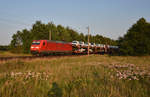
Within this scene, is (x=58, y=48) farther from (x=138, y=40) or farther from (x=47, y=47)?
(x=138, y=40)

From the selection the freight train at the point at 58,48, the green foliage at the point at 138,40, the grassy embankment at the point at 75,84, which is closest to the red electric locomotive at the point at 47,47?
the freight train at the point at 58,48

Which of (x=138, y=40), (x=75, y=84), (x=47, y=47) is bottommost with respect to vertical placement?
(x=75, y=84)

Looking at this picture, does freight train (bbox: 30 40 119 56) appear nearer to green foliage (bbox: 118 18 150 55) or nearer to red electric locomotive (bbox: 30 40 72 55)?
red electric locomotive (bbox: 30 40 72 55)

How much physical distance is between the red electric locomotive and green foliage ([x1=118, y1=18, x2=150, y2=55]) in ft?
48.9

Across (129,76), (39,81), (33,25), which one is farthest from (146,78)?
(33,25)

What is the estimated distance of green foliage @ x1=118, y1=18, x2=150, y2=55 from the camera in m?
29.3

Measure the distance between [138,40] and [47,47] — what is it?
854 inches

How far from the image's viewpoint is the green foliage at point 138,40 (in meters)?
29.3

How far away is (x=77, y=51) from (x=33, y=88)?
98.1ft

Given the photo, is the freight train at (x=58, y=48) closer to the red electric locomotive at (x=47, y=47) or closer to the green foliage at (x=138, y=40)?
the red electric locomotive at (x=47, y=47)

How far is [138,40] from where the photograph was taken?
29984 mm

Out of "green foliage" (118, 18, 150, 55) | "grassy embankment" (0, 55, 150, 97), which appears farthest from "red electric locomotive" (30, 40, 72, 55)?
"grassy embankment" (0, 55, 150, 97)

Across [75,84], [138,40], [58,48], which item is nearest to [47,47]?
[58,48]

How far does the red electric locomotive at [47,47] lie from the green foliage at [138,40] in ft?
48.9
